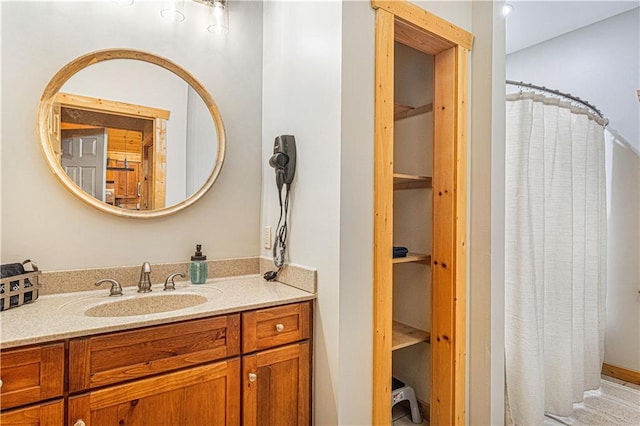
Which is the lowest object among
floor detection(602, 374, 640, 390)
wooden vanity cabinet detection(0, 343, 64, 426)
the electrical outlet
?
floor detection(602, 374, 640, 390)

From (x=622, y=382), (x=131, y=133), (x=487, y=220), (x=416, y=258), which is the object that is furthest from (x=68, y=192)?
(x=622, y=382)

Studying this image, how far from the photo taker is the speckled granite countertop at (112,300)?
1125 millimetres

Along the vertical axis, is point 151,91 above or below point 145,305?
above

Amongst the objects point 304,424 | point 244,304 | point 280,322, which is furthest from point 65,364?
point 304,424

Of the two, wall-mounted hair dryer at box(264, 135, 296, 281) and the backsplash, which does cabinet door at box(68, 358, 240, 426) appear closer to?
the backsplash

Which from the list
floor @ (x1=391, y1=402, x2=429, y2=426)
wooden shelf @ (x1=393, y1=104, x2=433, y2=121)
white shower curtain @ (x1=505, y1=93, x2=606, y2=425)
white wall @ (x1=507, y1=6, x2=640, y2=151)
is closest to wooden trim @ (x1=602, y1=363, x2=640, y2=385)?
white shower curtain @ (x1=505, y1=93, x2=606, y2=425)

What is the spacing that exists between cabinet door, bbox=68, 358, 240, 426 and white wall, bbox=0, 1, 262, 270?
0.70 m

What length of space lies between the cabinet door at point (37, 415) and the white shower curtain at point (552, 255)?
6.99ft

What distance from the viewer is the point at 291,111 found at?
71.6 inches

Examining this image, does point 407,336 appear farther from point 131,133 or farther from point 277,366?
point 131,133

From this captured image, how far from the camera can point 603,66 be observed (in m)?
2.82

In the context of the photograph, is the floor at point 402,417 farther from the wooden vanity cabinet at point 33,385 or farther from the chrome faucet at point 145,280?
the wooden vanity cabinet at point 33,385

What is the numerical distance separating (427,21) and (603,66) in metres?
2.11

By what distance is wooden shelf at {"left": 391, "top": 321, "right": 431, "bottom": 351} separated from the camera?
1821mm
